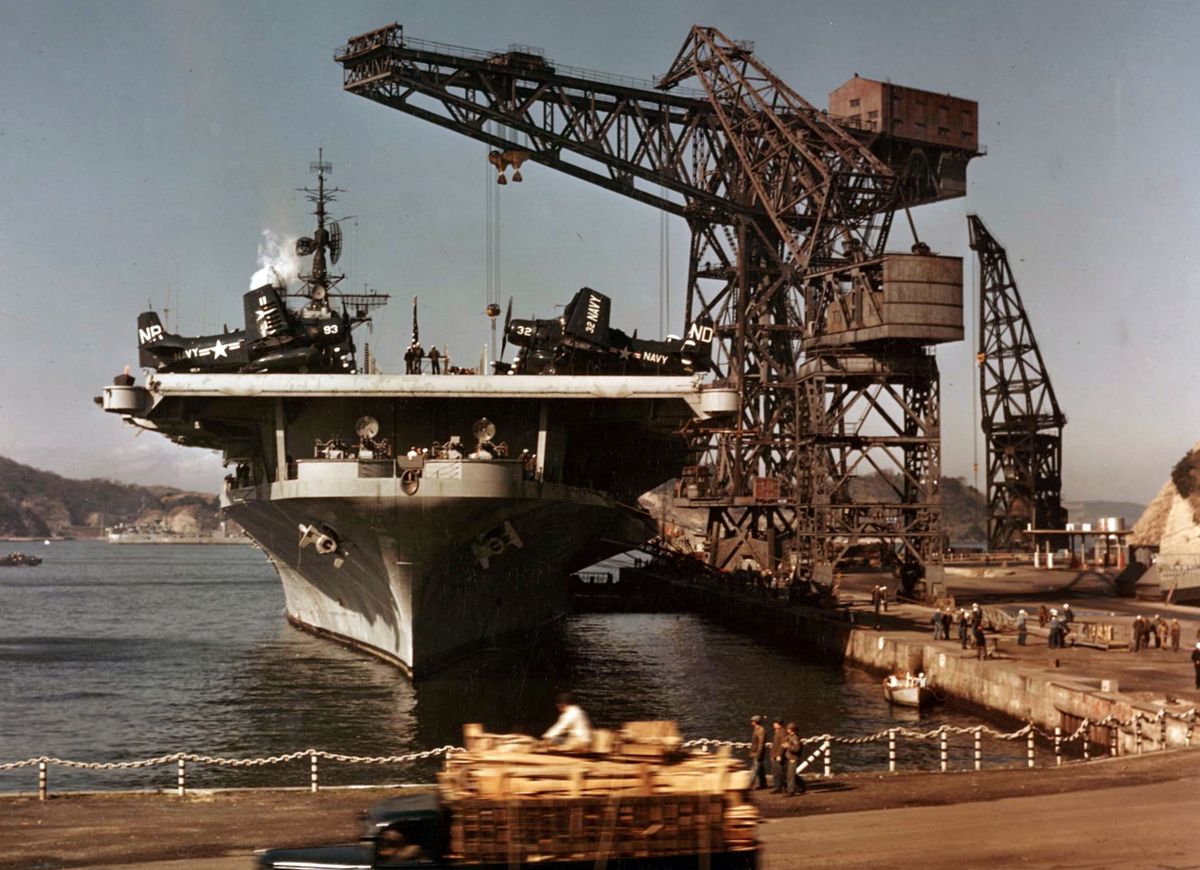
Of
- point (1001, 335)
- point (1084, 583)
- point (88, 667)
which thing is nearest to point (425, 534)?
point (88, 667)

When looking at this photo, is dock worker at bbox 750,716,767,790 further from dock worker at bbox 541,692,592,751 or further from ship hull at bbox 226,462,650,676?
ship hull at bbox 226,462,650,676

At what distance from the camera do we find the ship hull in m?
Result: 30.0

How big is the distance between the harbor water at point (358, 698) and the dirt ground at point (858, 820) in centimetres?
565

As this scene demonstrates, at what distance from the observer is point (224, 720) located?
3048 centimetres

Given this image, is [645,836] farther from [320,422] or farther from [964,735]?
[320,422]

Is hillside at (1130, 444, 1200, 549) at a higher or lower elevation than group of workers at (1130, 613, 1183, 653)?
higher

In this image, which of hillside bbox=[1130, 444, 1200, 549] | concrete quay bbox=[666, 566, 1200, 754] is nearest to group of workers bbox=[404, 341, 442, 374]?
concrete quay bbox=[666, 566, 1200, 754]

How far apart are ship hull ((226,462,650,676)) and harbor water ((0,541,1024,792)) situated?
1175 mm

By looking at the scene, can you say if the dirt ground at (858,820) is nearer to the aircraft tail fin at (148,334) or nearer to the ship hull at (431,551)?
the ship hull at (431,551)

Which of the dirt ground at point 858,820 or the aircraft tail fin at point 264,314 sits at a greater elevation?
the aircraft tail fin at point 264,314

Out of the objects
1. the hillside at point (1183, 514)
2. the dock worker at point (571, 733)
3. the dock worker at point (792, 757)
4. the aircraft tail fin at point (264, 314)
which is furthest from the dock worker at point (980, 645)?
the hillside at point (1183, 514)

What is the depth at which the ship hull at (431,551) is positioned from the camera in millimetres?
30031

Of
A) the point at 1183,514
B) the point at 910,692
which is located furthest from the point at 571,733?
the point at 1183,514

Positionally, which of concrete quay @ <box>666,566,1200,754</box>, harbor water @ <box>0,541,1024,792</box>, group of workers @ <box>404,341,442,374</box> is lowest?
harbor water @ <box>0,541,1024,792</box>
